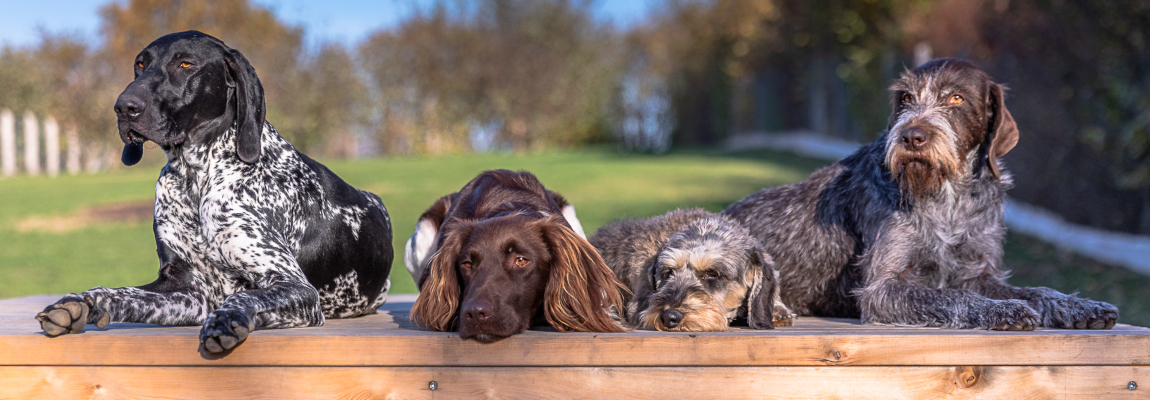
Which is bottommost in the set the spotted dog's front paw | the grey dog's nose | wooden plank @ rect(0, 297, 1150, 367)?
wooden plank @ rect(0, 297, 1150, 367)

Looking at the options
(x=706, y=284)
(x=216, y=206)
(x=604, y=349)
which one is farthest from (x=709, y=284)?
(x=216, y=206)

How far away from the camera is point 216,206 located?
12.2 feet

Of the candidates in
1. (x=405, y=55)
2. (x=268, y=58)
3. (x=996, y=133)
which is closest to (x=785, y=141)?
(x=405, y=55)

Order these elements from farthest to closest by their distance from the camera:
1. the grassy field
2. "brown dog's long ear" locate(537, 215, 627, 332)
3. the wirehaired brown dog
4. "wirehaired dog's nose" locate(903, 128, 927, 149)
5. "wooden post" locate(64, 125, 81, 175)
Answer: "wooden post" locate(64, 125, 81, 175), the grassy field, "wirehaired dog's nose" locate(903, 128, 927, 149), "brown dog's long ear" locate(537, 215, 627, 332), the wirehaired brown dog

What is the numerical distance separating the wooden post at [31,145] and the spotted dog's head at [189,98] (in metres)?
34.9

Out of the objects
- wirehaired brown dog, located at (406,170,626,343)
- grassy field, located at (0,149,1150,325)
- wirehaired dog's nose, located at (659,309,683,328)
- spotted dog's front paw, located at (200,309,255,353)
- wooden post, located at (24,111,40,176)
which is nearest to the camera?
spotted dog's front paw, located at (200,309,255,353)

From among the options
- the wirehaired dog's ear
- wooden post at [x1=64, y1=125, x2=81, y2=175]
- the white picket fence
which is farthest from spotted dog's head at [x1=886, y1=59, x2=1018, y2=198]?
wooden post at [x1=64, y1=125, x2=81, y2=175]

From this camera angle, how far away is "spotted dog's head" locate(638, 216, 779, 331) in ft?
12.5

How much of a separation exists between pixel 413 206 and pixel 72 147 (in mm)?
25576

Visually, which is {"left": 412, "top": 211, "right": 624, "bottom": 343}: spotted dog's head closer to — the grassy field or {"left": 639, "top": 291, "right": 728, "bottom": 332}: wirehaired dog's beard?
{"left": 639, "top": 291, "right": 728, "bottom": 332}: wirehaired dog's beard

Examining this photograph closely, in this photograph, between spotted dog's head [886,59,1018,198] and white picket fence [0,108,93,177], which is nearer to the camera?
spotted dog's head [886,59,1018,198]

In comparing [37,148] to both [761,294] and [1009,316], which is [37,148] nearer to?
[761,294]

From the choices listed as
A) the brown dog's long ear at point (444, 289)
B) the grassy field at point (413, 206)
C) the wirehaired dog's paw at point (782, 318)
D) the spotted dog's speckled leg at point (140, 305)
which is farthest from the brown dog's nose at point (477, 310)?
the grassy field at point (413, 206)

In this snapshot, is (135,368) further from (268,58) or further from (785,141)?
(268,58)
